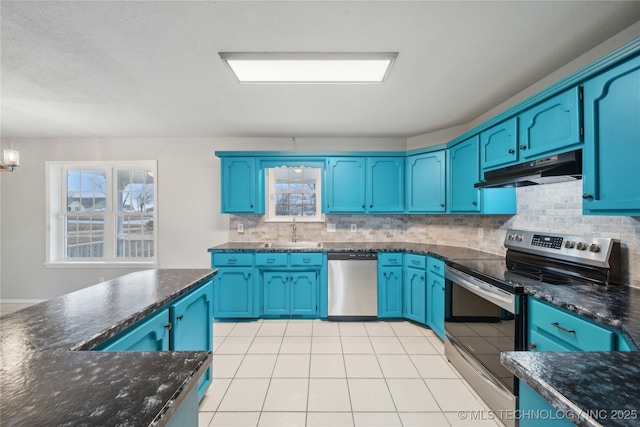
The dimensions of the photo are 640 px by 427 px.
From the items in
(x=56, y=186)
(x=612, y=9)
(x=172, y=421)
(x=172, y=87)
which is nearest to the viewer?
(x=172, y=421)

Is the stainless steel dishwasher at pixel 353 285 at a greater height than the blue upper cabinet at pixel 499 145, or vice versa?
the blue upper cabinet at pixel 499 145

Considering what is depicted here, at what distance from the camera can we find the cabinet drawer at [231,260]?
3.08m

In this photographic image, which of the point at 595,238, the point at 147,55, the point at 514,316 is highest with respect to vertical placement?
the point at 147,55

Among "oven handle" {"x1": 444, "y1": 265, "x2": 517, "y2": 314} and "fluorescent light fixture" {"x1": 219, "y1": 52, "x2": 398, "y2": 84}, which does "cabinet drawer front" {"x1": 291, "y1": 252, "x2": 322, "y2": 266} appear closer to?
"oven handle" {"x1": 444, "y1": 265, "x2": 517, "y2": 314}

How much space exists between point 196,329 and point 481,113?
339cm

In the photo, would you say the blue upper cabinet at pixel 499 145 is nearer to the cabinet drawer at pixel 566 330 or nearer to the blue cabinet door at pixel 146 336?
the cabinet drawer at pixel 566 330

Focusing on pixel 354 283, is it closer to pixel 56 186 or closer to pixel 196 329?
pixel 196 329

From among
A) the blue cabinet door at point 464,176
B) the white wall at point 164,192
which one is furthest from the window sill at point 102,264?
the blue cabinet door at point 464,176

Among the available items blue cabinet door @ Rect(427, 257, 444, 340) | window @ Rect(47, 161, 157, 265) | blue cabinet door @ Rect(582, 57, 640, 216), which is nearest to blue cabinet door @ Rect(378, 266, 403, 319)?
blue cabinet door @ Rect(427, 257, 444, 340)

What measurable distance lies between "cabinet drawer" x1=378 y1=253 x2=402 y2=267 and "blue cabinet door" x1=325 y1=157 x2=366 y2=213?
67 centimetres

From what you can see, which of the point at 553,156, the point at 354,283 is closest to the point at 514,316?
the point at 553,156

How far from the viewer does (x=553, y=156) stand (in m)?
1.61

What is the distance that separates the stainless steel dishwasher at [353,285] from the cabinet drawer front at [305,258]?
130 millimetres

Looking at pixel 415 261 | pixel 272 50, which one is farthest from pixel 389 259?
pixel 272 50
